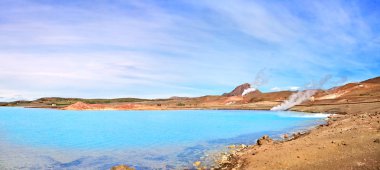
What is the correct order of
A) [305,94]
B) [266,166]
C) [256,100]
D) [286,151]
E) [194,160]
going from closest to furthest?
[266,166] < [286,151] < [194,160] < [305,94] < [256,100]

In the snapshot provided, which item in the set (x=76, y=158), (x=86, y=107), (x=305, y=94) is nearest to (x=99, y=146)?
(x=76, y=158)

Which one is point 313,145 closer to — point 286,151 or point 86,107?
point 286,151

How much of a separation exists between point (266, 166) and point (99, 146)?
17609mm

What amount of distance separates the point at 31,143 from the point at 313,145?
24537mm

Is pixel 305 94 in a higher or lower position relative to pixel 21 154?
higher

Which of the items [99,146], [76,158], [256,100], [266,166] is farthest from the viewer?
[256,100]

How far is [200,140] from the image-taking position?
1288 inches

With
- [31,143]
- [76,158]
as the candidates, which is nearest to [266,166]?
[76,158]

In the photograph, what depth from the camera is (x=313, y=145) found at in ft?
62.8

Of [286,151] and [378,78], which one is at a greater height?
[378,78]

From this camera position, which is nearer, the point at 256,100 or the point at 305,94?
the point at 305,94

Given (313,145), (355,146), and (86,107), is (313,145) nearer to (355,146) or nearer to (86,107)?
(355,146)

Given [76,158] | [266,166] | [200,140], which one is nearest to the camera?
[266,166]

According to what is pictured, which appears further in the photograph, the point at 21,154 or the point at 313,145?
the point at 21,154
